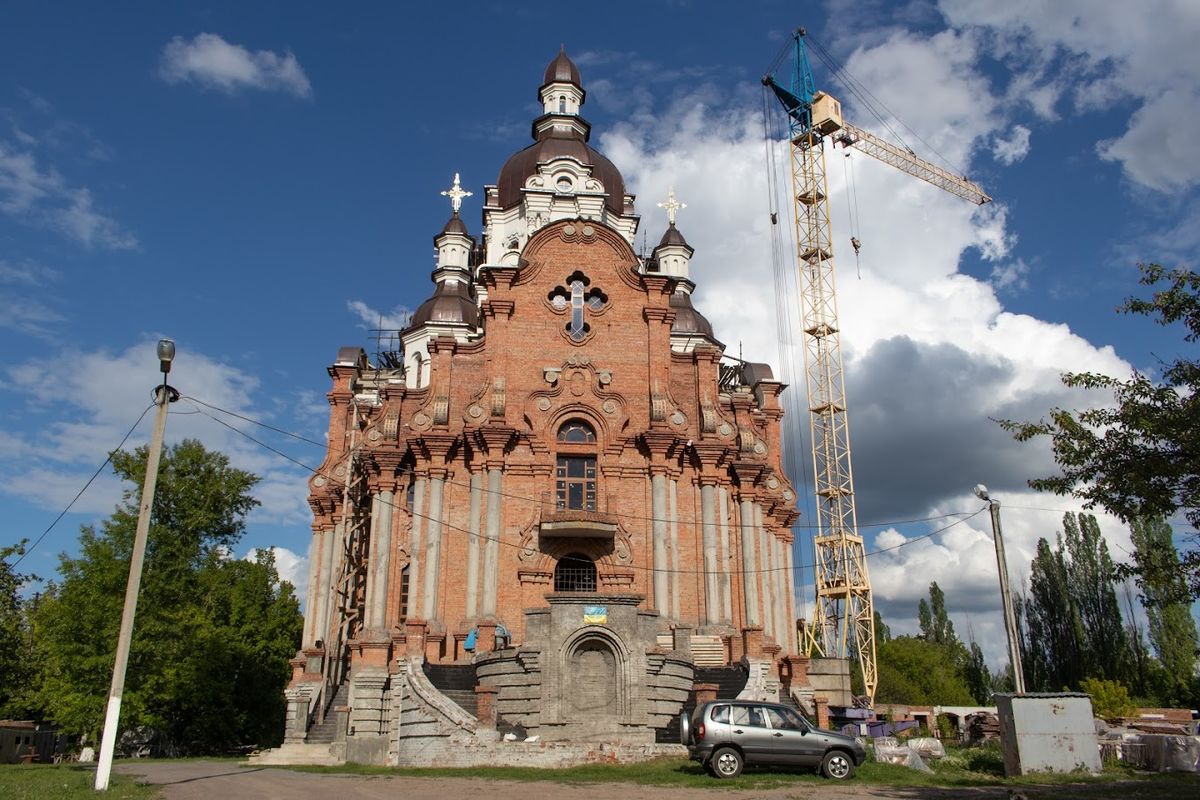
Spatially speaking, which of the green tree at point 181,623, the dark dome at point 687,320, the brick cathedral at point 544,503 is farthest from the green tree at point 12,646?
the dark dome at point 687,320

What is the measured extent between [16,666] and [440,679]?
23259mm

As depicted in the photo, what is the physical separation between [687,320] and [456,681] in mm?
26588

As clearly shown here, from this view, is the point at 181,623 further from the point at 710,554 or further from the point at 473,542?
the point at 710,554

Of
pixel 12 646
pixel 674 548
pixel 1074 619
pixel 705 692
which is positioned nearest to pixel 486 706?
pixel 705 692

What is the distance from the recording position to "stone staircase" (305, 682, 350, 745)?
29.2 metres

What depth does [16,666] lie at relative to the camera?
39.9 metres

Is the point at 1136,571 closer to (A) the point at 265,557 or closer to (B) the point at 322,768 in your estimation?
(B) the point at 322,768

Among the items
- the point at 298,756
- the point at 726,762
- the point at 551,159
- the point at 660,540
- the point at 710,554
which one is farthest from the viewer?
the point at 551,159

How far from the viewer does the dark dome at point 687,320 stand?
4941 centimetres

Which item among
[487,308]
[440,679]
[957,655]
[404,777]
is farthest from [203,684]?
[957,655]

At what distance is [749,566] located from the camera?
114ft

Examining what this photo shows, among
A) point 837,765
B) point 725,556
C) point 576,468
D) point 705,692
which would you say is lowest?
point 837,765

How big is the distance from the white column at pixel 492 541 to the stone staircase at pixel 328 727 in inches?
203

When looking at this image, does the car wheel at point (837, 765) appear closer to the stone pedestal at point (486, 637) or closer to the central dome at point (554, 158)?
the stone pedestal at point (486, 637)
